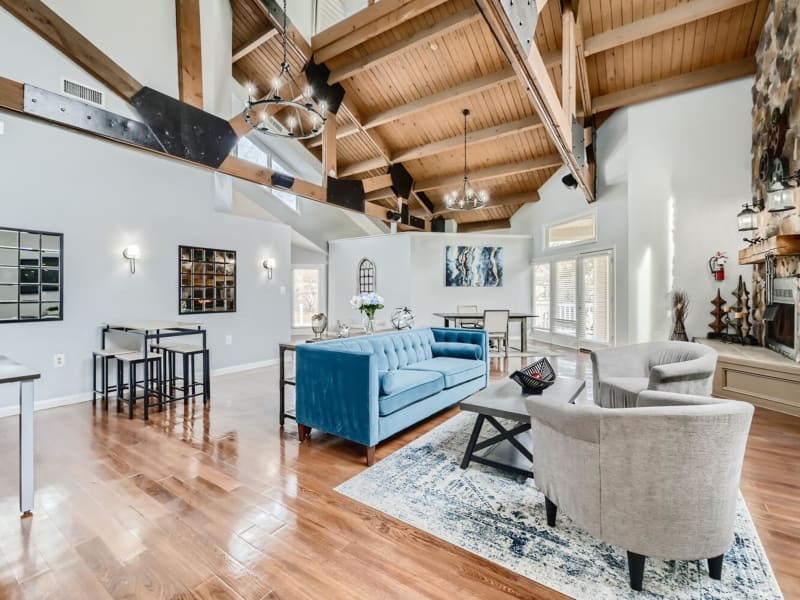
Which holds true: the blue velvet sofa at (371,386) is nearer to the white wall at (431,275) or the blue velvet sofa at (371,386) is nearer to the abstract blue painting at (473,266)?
the white wall at (431,275)

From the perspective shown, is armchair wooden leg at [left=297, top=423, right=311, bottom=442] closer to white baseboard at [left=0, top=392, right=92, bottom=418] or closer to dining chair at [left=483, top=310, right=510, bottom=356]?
white baseboard at [left=0, top=392, right=92, bottom=418]

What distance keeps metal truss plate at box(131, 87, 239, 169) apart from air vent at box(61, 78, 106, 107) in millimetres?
917

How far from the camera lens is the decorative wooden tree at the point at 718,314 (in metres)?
5.57

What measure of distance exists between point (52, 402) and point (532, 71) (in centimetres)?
583

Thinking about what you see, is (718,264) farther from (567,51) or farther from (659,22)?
(567,51)

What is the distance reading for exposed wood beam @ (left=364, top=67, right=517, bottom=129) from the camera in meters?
5.85

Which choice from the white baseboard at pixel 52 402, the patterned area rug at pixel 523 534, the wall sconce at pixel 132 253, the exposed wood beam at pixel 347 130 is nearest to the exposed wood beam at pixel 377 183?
the exposed wood beam at pixel 347 130

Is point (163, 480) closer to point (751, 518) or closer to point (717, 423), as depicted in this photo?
point (717, 423)

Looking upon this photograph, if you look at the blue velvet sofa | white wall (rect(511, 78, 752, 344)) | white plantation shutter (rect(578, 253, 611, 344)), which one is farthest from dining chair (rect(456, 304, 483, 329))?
the blue velvet sofa

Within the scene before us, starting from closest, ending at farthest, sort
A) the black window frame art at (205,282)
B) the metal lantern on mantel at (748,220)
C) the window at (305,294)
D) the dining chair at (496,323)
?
the metal lantern on mantel at (748,220), the black window frame art at (205,282), the dining chair at (496,323), the window at (305,294)

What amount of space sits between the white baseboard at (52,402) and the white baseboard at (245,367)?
5.04ft

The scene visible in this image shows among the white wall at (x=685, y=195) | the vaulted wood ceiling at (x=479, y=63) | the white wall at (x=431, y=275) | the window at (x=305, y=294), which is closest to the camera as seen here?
the vaulted wood ceiling at (x=479, y=63)

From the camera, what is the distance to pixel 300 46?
229 inches

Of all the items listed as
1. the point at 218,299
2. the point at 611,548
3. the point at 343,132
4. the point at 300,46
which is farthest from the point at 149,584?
the point at 343,132
